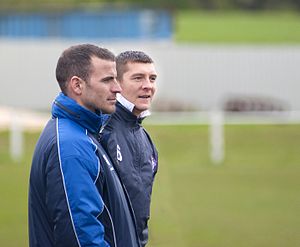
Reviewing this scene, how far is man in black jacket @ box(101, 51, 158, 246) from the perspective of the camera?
536 cm

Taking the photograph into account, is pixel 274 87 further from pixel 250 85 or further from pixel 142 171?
pixel 142 171

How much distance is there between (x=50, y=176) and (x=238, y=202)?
9.97 metres

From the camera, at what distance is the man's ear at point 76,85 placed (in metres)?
4.61

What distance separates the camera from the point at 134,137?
5.53 metres

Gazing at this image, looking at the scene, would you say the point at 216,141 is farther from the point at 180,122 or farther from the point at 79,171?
the point at 79,171

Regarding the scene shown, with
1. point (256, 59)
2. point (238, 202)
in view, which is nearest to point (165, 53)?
point (256, 59)

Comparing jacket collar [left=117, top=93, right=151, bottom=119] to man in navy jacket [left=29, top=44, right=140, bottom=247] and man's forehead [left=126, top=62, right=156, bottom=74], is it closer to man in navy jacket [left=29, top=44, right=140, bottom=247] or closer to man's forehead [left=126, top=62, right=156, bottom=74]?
man's forehead [left=126, top=62, right=156, bottom=74]

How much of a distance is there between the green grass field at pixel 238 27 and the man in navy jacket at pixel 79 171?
39296 millimetres

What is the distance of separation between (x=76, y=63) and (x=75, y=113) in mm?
251

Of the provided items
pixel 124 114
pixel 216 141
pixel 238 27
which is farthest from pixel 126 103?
pixel 238 27

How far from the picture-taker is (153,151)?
18.9 ft

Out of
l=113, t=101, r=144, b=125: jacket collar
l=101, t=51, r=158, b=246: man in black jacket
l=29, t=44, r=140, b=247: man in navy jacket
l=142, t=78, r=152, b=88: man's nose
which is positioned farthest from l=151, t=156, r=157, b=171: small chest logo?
l=29, t=44, r=140, b=247: man in navy jacket

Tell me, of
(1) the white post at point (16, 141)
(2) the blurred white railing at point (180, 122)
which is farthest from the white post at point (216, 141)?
(1) the white post at point (16, 141)

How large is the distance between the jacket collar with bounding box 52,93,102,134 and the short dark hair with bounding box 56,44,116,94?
0.20ft
